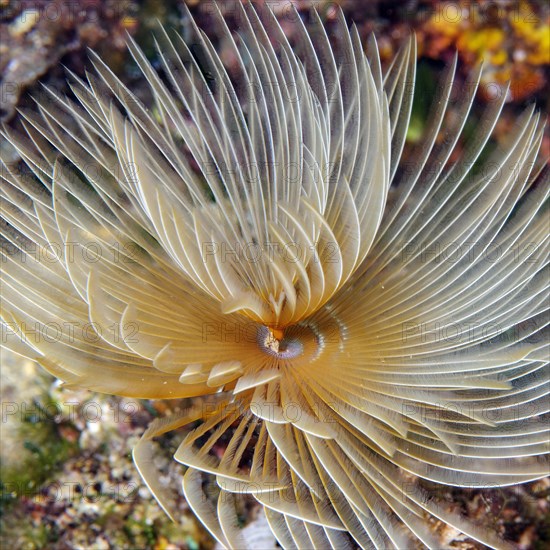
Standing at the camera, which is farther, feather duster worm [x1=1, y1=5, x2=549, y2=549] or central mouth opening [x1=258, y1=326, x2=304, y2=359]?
central mouth opening [x1=258, y1=326, x2=304, y2=359]

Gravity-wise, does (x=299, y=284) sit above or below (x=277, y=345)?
above

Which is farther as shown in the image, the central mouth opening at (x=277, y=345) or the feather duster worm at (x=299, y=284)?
the central mouth opening at (x=277, y=345)

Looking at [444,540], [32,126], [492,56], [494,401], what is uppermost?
[492,56]

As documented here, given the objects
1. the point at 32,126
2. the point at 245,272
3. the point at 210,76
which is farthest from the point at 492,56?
the point at 32,126

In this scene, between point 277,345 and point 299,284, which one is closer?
point 299,284

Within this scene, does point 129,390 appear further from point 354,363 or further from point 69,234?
point 354,363
